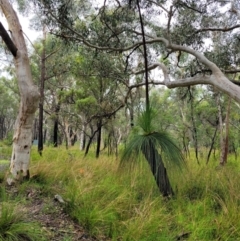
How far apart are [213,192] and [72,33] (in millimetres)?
5553

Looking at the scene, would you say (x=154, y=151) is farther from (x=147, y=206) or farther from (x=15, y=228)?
(x=15, y=228)

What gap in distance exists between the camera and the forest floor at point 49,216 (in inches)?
126

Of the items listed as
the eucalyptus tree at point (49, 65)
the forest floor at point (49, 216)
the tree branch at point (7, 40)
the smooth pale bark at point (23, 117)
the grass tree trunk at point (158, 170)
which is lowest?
the forest floor at point (49, 216)

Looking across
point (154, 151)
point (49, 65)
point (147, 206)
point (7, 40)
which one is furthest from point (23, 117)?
point (49, 65)

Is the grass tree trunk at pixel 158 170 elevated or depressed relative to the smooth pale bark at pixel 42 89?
depressed

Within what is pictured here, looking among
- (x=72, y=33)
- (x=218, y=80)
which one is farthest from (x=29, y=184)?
(x=72, y=33)

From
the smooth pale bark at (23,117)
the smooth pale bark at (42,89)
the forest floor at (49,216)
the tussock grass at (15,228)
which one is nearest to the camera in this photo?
the tussock grass at (15,228)

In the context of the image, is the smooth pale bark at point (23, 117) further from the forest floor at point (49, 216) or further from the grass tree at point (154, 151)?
the grass tree at point (154, 151)

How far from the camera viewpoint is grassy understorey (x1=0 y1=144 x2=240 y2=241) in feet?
11.3

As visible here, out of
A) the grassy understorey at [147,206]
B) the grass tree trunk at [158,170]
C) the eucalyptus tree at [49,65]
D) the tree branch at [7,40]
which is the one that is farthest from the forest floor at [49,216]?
the eucalyptus tree at [49,65]

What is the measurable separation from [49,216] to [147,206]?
1.31 m

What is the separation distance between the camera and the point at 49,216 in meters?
3.67

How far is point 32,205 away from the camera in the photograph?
3.98 metres

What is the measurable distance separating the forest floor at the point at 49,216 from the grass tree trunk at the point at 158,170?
1529 millimetres
